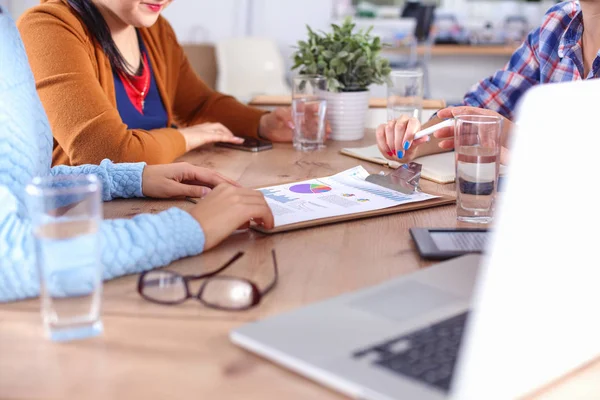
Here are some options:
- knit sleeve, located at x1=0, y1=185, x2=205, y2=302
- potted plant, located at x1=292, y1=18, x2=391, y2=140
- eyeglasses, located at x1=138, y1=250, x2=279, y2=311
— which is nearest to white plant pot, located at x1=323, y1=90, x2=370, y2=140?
potted plant, located at x1=292, y1=18, x2=391, y2=140

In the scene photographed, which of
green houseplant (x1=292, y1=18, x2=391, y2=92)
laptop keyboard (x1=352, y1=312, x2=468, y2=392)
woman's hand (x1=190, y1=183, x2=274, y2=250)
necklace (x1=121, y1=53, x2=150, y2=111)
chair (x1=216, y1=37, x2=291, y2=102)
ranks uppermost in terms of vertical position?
green houseplant (x1=292, y1=18, x2=391, y2=92)

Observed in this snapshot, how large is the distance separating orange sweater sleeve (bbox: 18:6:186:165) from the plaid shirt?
2.88 ft

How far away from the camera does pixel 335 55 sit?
1854mm

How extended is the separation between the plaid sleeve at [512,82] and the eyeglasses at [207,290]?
1.21m

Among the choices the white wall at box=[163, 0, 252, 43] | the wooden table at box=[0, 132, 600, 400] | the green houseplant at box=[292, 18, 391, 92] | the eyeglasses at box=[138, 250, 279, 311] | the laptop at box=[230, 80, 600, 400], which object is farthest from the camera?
the white wall at box=[163, 0, 252, 43]

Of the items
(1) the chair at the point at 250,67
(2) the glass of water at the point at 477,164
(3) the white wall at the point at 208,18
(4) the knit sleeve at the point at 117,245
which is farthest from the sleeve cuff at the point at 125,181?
(3) the white wall at the point at 208,18

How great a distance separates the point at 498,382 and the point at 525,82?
1465 millimetres

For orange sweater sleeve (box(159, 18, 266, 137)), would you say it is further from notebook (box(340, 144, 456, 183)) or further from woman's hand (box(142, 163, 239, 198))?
woman's hand (box(142, 163, 239, 198))

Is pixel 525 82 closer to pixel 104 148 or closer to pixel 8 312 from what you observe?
pixel 104 148

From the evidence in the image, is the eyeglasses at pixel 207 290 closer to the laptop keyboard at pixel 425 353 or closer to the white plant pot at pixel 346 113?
→ the laptop keyboard at pixel 425 353

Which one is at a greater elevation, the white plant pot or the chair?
the white plant pot

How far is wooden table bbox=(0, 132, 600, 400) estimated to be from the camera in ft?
2.18

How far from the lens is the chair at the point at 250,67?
14.8 feet

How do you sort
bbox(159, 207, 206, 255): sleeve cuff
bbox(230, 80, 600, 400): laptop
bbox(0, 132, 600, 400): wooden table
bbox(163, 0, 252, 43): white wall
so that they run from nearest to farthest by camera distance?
bbox(230, 80, 600, 400): laptop → bbox(0, 132, 600, 400): wooden table → bbox(159, 207, 206, 255): sleeve cuff → bbox(163, 0, 252, 43): white wall
